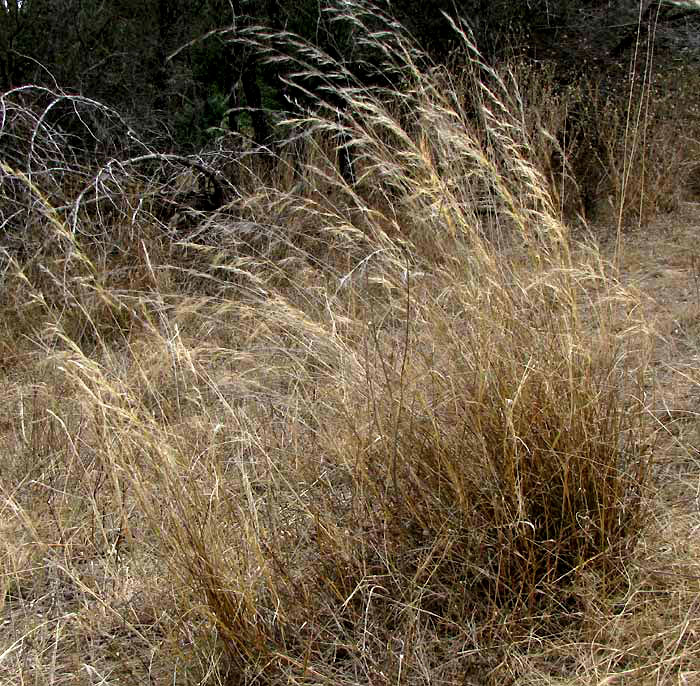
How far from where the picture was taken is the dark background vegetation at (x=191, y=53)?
5.89m

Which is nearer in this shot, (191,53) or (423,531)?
(423,531)

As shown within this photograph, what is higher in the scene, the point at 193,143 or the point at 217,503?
the point at 193,143

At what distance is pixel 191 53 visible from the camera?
638 cm

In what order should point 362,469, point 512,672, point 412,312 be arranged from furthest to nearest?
point 412,312, point 362,469, point 512,672

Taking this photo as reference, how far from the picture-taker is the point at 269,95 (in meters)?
6.65

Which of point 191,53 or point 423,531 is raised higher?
point 191,53

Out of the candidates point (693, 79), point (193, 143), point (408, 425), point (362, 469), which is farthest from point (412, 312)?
point (693, 79)

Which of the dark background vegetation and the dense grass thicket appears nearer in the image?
the dense grass thicket

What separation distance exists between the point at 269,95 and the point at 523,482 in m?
Result: 5.34

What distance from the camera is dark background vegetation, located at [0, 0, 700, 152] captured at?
5.89 m

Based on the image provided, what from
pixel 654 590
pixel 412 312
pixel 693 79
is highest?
pixel 693 79

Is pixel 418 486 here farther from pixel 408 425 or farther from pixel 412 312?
pixel 412 312

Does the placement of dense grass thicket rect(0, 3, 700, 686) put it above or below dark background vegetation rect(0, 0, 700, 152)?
below

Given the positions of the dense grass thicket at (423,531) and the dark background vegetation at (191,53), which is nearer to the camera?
the dense grass thicket at (423,531)
